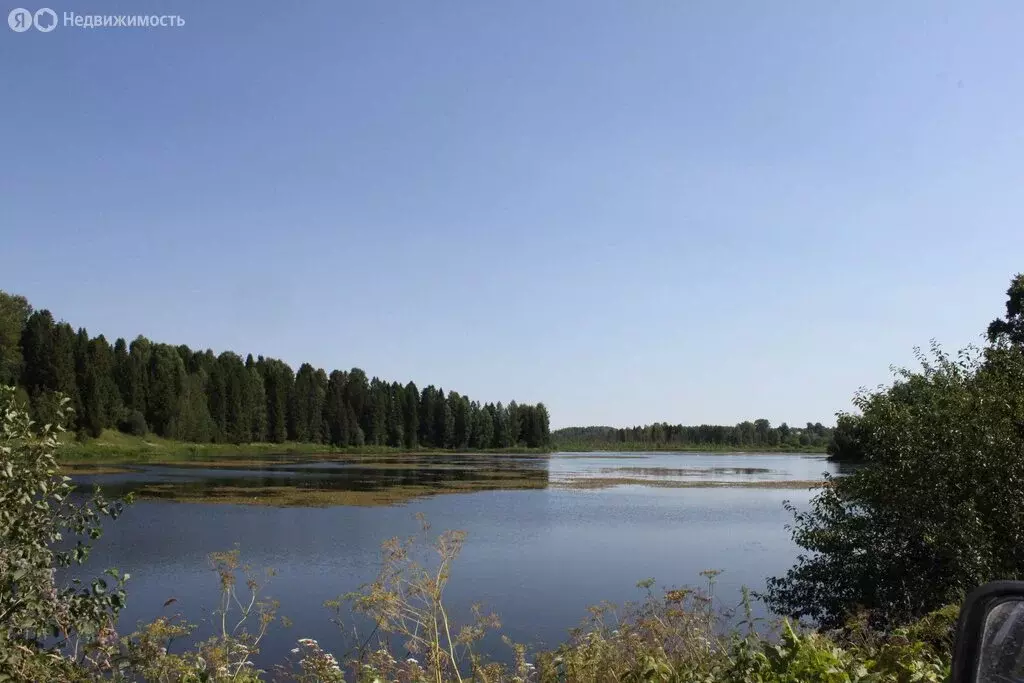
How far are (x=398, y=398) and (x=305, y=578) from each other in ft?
344

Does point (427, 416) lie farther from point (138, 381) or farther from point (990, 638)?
point (990, 638)

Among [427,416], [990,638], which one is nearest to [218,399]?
[427,416]

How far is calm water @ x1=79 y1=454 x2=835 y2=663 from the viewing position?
1448 centimetres

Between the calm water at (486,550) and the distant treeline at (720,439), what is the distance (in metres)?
135

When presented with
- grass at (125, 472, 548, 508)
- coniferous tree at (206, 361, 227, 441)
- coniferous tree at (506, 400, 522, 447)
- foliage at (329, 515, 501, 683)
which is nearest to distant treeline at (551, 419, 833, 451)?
coniferous tree at (506, 400, 522, 447)

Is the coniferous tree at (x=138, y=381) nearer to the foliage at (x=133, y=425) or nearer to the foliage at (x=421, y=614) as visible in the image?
the foliage at (x=133, y=425)

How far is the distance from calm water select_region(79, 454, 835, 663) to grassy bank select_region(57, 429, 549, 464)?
112 ft

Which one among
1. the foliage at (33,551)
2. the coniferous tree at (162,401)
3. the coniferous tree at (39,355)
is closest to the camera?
the foliage at (33,551)

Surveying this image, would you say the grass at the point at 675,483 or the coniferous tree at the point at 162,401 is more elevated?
the coniferous tree at the point at 162,401

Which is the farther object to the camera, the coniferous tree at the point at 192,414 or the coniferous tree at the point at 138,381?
the coniferous tree at the point at 192,414

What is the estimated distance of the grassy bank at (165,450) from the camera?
68.2 metres

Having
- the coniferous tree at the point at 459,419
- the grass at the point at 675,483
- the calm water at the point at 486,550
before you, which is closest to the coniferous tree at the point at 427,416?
the coniferous tree at the point at 459,419

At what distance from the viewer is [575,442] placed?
187 m

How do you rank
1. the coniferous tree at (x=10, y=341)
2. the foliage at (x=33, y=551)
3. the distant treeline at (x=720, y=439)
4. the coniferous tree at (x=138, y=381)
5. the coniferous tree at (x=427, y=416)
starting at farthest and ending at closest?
the distant treeline at (x=720, y=439) → the coniferous tree at (x=427, y=416) → the coniferous tree at (x=138, y=381) → the coniferous tree at (x=10, y=341) → the foliage at (x=33, y=551)
